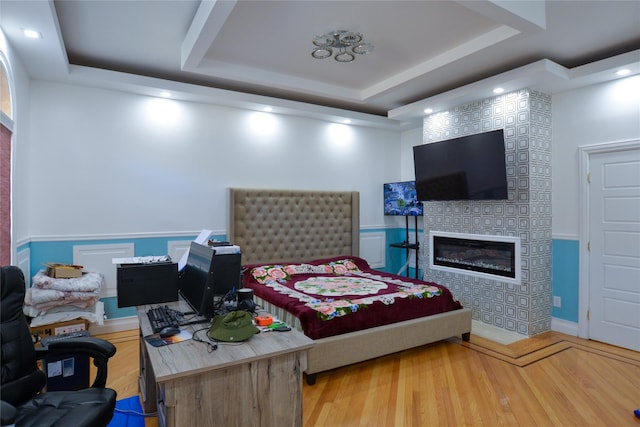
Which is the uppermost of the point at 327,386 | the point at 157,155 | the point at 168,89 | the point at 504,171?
the point at 168,89

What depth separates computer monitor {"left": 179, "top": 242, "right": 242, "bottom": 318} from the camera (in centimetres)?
213

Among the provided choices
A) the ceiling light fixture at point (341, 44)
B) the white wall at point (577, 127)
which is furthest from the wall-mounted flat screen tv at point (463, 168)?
the ceiling light fixture at point (341, 44)

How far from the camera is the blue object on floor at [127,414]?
2439 millimetres

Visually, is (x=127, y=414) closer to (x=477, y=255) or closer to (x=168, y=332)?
(x=168, y=332)

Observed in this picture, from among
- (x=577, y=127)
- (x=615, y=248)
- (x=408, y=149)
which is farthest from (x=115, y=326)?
(x=577, y=127)

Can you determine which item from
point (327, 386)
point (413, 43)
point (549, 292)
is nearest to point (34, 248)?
point (327, 386)

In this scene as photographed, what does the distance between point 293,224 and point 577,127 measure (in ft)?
11.5

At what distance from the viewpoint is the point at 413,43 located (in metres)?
3.44

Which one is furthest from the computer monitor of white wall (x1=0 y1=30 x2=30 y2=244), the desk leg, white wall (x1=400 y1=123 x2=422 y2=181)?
white wall (x1=400 y1=123 x2=422 y2=181)

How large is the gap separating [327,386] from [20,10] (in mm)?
3430

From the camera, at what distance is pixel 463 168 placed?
4348 millimetres

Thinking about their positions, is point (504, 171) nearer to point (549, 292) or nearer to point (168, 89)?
point (549, 292)

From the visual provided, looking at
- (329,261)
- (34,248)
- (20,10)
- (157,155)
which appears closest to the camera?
(20,10)

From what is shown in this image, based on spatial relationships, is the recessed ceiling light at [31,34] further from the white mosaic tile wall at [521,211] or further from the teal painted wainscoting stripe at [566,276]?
the teal painted wainscoting stripe at [566,276]
